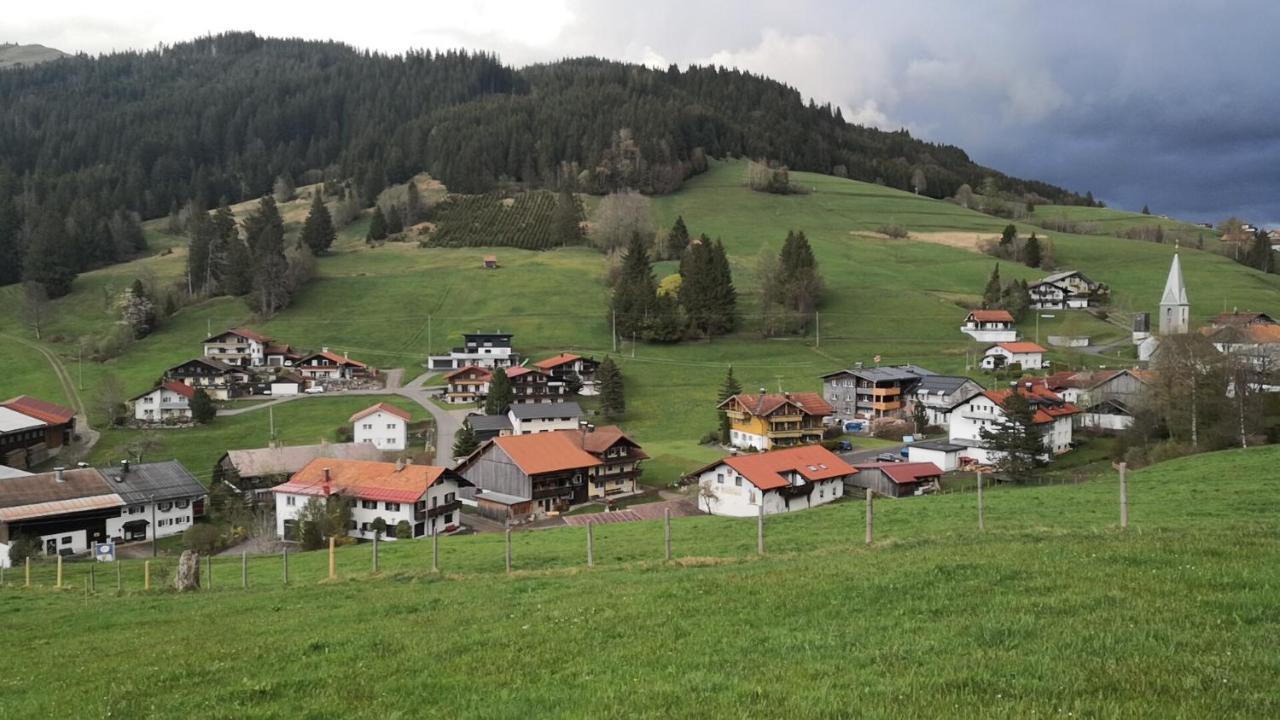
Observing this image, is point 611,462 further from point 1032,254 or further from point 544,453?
point 1032,254

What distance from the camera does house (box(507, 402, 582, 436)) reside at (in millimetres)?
69000

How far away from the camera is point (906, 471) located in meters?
51.1

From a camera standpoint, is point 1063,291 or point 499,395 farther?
point 1063,291

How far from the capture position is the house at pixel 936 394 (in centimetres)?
7038

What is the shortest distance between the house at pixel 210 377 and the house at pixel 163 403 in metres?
5.20

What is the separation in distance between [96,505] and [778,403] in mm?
45227

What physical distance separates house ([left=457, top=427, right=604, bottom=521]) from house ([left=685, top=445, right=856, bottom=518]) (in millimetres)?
9271

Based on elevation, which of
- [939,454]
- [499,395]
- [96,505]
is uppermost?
[499,395]

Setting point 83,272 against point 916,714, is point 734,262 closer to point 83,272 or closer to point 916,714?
point 83,272

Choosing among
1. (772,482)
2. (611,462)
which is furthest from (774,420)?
(772,482)

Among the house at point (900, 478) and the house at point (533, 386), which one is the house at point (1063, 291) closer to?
the house at point (533, 386)

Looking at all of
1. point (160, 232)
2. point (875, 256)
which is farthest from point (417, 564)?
point (160, 232)

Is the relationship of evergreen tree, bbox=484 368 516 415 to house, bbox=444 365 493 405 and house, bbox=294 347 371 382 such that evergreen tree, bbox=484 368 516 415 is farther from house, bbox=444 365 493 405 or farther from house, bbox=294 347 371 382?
house, bbox=294 347 371 382

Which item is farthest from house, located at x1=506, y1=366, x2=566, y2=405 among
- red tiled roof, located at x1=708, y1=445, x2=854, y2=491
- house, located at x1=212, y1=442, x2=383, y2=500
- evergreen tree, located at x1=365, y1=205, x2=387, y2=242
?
evergreen tree, located at x1=365, y1=205, x2=387, y2=242
